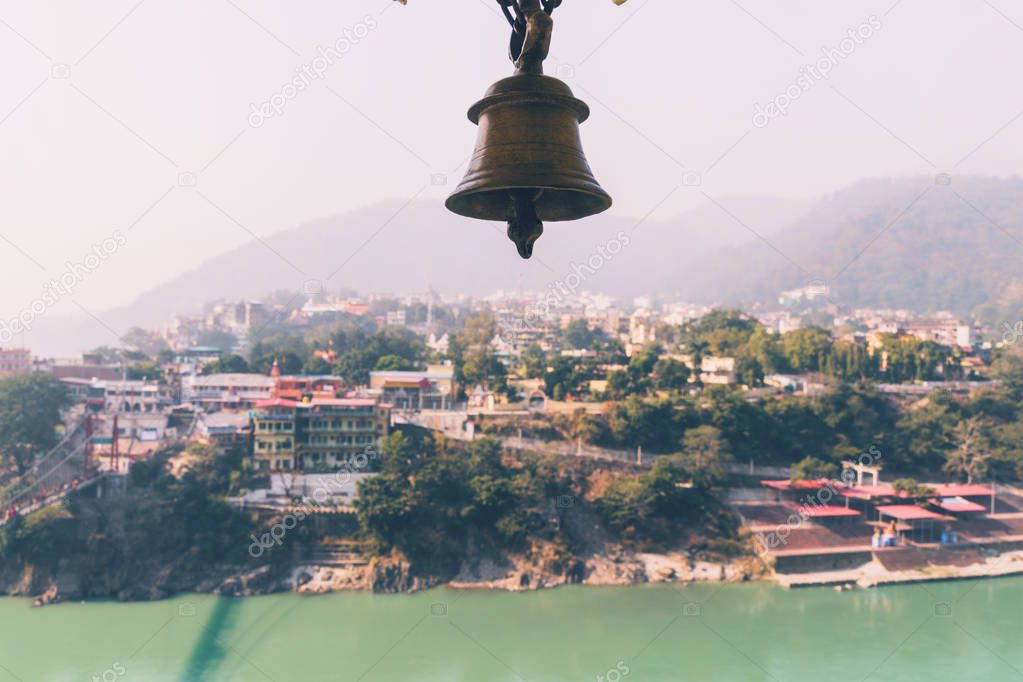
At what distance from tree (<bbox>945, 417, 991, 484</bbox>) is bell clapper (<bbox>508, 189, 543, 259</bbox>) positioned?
1159cm

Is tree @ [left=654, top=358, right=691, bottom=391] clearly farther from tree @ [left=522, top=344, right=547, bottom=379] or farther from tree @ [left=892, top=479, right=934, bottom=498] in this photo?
tree @ [left=892, top=479, right=934, bottom=498]

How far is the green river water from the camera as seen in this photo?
6285 millimetres

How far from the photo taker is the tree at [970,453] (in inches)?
414

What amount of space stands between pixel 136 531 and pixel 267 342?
9.35 meters

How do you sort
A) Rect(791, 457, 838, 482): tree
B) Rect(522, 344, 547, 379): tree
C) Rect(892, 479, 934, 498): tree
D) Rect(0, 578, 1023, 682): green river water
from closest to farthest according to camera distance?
1. Rect(0, 578, 1023, 682): green river water
2. Rect(892, 479, 934, 498): tree
3. Rect(791, 457, 838, 482): tree
4. Rect(522, 344, 547, 379): tree

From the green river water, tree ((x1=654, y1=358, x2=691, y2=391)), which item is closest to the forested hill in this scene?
tree ((x1=654, y1=358, x2=691, y2=391))

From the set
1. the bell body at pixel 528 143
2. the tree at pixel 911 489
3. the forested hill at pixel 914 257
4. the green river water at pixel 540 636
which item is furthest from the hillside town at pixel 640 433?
the forested hill at pixel 914 257

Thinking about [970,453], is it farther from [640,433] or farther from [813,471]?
[640,433]

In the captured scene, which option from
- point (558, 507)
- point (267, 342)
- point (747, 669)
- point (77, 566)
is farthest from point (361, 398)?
point (267, 342)

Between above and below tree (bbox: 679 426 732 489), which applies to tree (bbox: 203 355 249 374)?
above

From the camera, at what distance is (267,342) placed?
17.7 m

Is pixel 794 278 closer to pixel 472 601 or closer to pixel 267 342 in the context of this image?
pixel 267 342

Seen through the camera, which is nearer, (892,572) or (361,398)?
(892,572)

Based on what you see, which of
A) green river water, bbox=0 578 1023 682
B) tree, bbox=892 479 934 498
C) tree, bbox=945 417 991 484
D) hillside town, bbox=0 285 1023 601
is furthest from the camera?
tree, bbox=945 417 991 484
